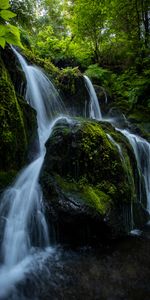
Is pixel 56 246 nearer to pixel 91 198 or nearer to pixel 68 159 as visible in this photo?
pixel 91 198

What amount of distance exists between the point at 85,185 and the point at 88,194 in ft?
0.95

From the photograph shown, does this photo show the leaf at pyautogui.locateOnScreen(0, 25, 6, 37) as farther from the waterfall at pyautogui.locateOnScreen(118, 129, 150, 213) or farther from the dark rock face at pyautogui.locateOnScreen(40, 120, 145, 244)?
the waterfall at pyautogui.locateOnScreen(118, 129, 150, 213)

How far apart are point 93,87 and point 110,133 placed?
4496mm

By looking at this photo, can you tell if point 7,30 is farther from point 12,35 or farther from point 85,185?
point 85,185

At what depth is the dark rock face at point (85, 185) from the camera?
4828 mm

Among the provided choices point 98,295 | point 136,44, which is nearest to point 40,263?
point 98,295

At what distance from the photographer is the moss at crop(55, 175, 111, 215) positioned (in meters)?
4.89

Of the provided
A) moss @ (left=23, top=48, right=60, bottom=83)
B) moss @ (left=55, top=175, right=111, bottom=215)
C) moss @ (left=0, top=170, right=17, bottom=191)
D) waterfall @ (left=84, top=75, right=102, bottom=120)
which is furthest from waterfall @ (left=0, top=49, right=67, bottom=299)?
moss @ (left=23, top=48, right=60, bottom=83)

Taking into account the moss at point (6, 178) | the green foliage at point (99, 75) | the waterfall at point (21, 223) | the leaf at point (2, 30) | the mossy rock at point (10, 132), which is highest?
the green foliage at point (99, 75)

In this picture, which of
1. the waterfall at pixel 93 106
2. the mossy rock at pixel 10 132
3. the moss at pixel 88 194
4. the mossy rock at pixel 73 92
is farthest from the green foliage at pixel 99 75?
the moss at pixel 88 194

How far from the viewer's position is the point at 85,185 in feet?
17.4

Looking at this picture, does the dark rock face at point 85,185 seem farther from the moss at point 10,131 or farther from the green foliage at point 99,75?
the green foliage at point 99,75

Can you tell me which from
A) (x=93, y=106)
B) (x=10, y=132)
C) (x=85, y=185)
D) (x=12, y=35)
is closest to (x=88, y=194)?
(x=85, y=185)

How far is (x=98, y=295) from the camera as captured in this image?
11.6ft
